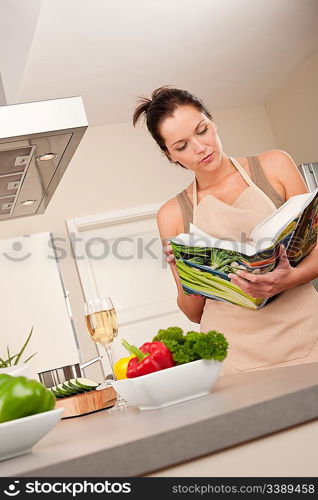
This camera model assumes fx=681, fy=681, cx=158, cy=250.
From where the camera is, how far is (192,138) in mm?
1956

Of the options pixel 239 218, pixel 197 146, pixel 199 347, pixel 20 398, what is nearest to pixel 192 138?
pixel 197 146

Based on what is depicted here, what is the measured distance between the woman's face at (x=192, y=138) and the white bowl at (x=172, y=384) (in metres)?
0.88

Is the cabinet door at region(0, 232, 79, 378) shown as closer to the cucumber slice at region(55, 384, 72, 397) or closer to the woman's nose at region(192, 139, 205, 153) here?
the cucumber slice at region(55, 384, 72, 397)

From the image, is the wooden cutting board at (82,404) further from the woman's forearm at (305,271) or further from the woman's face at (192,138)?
the woman's face at (192,138)

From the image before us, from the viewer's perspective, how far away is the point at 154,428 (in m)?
0.88

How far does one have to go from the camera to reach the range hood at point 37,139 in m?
1.73

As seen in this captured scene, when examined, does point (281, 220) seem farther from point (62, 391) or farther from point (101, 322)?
point (62, 391)

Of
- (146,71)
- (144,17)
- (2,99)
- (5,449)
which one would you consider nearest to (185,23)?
(144,17)

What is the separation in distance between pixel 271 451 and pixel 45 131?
114cm

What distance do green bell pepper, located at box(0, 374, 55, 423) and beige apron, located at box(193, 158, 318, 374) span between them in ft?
3.00

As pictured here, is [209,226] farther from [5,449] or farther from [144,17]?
[144,17]

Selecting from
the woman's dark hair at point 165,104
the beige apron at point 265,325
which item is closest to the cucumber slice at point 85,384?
the beige apron at point 265,325

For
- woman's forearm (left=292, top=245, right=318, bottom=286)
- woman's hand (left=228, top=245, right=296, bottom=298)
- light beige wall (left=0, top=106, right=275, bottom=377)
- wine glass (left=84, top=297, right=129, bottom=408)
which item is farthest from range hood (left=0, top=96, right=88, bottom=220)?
light beige wall (left=0, top=106, right=275, bottom=377)

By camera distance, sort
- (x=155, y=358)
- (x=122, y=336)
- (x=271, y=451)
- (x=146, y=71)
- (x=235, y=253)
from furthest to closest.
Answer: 1. (x=122, y=336)
2. (x=146, y=71)
3. (x=235, y=253)
4. (x=155, y=358)
5. (x=271, y=451)
